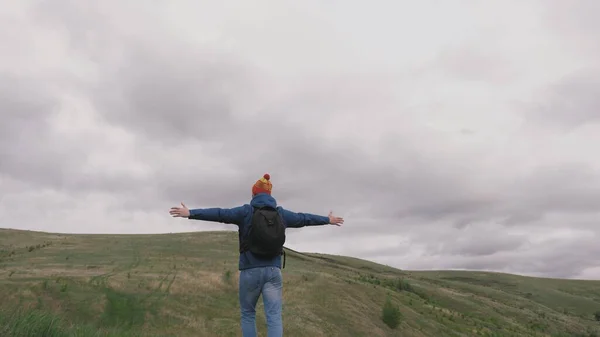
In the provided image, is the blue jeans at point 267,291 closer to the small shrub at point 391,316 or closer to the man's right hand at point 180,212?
A: the man's right hand at point 180,212

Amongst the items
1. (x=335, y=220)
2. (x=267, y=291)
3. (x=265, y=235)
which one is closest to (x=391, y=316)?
(x=335, y=220)

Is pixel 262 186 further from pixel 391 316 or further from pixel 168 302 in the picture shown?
pixel 391 316

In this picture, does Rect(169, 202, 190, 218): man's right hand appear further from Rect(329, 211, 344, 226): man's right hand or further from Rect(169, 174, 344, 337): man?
Rect(329, 211, 344, 226): man's right hand

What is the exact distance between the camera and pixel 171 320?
24.7 metres

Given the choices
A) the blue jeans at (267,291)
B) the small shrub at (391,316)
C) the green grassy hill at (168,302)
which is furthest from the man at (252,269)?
the small shrub at (391,316)

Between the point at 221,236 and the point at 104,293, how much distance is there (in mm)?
48409

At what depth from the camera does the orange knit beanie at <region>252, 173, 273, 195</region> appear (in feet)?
29.8

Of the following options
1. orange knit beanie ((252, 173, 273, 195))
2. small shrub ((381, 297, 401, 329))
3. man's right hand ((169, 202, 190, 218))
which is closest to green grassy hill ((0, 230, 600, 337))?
small shrub ((381, 297, 401, 329))

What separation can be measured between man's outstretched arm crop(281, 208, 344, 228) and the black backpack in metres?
0.49

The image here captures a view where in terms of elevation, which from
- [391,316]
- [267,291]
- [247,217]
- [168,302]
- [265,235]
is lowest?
[391,316]

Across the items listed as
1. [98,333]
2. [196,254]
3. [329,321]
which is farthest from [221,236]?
[98,333]

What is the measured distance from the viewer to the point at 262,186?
911cm

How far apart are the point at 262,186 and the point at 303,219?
3.45 ft

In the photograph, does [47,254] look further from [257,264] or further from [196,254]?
[257,264]
